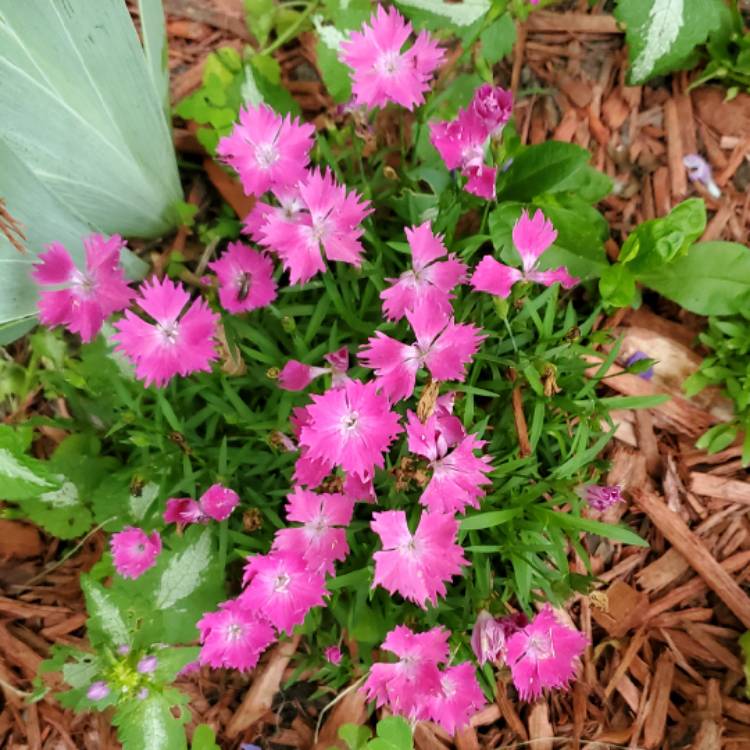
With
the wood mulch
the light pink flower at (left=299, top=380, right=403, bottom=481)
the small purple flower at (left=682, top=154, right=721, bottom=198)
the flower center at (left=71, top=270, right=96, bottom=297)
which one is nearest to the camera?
the light pink flower at (left=299, top=380, right=403, bottom=481)

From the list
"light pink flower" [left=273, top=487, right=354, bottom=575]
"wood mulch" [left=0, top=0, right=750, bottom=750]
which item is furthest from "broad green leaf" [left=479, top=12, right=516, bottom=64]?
"light pink flower" [left=273, top=487, right=354, bottom=575]

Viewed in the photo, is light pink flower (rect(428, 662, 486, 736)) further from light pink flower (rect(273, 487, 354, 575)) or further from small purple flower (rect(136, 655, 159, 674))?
small purple flower (rect(136, 655, 159, 674))

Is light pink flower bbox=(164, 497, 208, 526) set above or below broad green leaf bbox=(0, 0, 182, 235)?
below

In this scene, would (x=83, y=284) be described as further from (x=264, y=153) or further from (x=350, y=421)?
(x=350, y=421)

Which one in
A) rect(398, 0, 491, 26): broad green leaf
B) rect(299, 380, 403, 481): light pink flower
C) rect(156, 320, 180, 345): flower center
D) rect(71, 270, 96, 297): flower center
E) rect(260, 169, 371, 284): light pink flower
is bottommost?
rect(299, 380, 403, 481): light pink flower

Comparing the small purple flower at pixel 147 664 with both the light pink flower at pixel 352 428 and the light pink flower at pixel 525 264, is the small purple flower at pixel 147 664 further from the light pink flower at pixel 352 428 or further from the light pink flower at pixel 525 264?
the light pink flower at pixel 525 264

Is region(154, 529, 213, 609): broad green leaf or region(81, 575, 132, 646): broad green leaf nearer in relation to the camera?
region(81, 575, 132, 646): broad green leaf

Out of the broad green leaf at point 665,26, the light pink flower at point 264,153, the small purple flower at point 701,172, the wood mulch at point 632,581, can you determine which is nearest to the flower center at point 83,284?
the light pink flower at point 264,153
